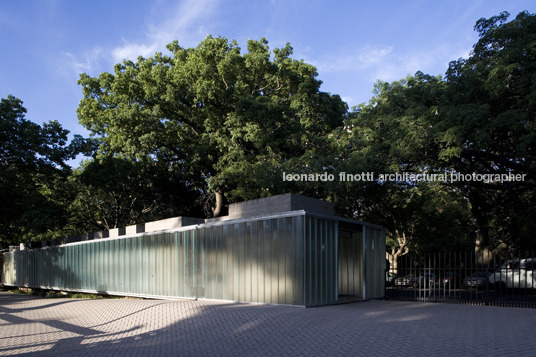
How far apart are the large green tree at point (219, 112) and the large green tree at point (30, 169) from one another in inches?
113

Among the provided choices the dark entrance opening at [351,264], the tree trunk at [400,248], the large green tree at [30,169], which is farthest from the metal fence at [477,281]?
the large green tree at [30,169]

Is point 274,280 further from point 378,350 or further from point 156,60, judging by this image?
point 156,60

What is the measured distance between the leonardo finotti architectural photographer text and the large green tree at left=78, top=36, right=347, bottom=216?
2.57 m

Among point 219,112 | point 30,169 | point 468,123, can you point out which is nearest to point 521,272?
point 468,123

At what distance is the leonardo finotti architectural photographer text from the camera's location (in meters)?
17.4

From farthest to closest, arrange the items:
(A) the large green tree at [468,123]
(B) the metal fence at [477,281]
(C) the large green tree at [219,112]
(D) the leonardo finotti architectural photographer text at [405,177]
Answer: (C) the large green tree at [219,112]
(D) the leonardo finotti architectural photographer text at [405,177]
(A) the large green tree at [468,123]
(B) the metal fence at [477,281]

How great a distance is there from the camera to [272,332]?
8.45m

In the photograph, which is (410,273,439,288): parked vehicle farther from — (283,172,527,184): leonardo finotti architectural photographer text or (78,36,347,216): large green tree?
(78,36,347,216): large green tree

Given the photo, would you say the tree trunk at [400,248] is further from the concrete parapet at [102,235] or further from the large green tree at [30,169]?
the large green tree at [30,169]

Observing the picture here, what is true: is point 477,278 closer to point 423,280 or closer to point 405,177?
point 423,280

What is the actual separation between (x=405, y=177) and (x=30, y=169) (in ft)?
64.5

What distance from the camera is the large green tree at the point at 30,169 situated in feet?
72.7

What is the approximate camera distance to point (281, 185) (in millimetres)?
19719

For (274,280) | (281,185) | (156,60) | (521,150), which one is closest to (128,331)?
(274,280)
